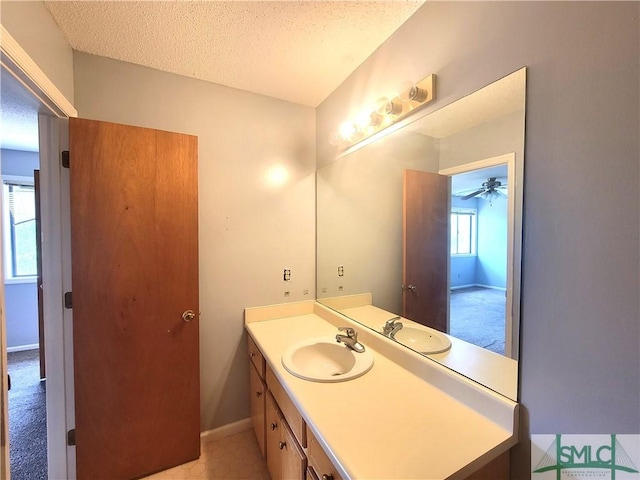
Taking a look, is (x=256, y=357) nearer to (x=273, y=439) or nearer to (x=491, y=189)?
(x=273, y=439)

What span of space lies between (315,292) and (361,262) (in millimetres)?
532

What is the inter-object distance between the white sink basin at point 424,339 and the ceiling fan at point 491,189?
2.06 ft

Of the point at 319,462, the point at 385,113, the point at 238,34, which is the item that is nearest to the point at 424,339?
the point at 319,462

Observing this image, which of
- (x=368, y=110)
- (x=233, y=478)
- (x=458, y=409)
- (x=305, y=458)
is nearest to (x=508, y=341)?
(x=458, y=409)

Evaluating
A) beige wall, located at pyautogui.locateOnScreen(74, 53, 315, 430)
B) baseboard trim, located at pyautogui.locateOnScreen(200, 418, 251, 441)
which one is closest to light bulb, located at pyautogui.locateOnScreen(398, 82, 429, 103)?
beige wall, located at pyautogui.locateOnScreen(74, 53, 315, 430)

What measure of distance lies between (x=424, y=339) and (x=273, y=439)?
910mm

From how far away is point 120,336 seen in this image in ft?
4.75

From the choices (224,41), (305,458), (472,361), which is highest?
(224,41)

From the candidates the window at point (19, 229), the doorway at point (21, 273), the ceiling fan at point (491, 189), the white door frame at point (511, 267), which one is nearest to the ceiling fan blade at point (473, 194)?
the ceiling fan at point (491, 189)

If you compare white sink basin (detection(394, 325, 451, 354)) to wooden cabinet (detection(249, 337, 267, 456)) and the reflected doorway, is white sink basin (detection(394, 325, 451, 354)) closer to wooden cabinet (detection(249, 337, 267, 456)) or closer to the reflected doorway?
the reflected doorway

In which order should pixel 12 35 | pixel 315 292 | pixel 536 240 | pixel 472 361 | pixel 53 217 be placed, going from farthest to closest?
pixel 315 292
pixel 53 217
pixel 472 361
pixel 12 35
pixel 536 240

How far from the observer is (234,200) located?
5.94ft

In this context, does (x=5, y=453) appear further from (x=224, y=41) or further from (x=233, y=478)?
(x=224, y=41)

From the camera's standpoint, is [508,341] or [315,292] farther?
[315,292]
